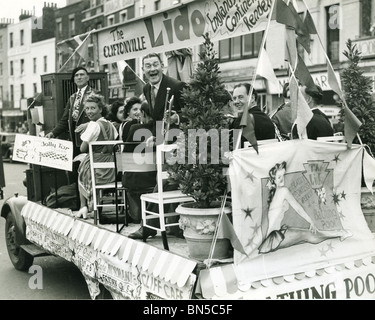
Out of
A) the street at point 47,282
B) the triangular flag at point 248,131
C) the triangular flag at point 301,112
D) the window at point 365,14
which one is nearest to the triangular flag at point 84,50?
the street at point 47,282

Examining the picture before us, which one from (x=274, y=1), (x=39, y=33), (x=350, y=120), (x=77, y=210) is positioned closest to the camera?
(x=274, y=1)

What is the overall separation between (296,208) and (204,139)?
2.86 ft

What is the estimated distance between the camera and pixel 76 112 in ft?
25.5

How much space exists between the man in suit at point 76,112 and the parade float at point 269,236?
2.21m

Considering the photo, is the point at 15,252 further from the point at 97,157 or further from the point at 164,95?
the point at 164,95

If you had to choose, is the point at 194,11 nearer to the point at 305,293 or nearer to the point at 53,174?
the point at 305,293

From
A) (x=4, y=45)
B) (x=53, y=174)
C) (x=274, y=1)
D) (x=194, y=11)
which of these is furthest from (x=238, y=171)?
(x=4, y=45)

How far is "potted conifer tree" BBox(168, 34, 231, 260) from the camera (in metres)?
4.33

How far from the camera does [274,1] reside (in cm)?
456

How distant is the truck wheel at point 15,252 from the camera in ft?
26.9

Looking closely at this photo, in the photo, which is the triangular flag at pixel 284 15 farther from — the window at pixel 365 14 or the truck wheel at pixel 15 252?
the window at pixel 365 14

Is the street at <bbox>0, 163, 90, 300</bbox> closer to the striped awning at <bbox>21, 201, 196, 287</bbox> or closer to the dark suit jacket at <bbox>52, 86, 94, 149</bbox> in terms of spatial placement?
the striped awning at <bbox>21, 201, 196, 287</bbox>

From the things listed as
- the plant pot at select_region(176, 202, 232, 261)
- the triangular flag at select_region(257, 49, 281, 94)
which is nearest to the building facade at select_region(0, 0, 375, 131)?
the triangular flag at select_region(257, 49, 281, 94)
